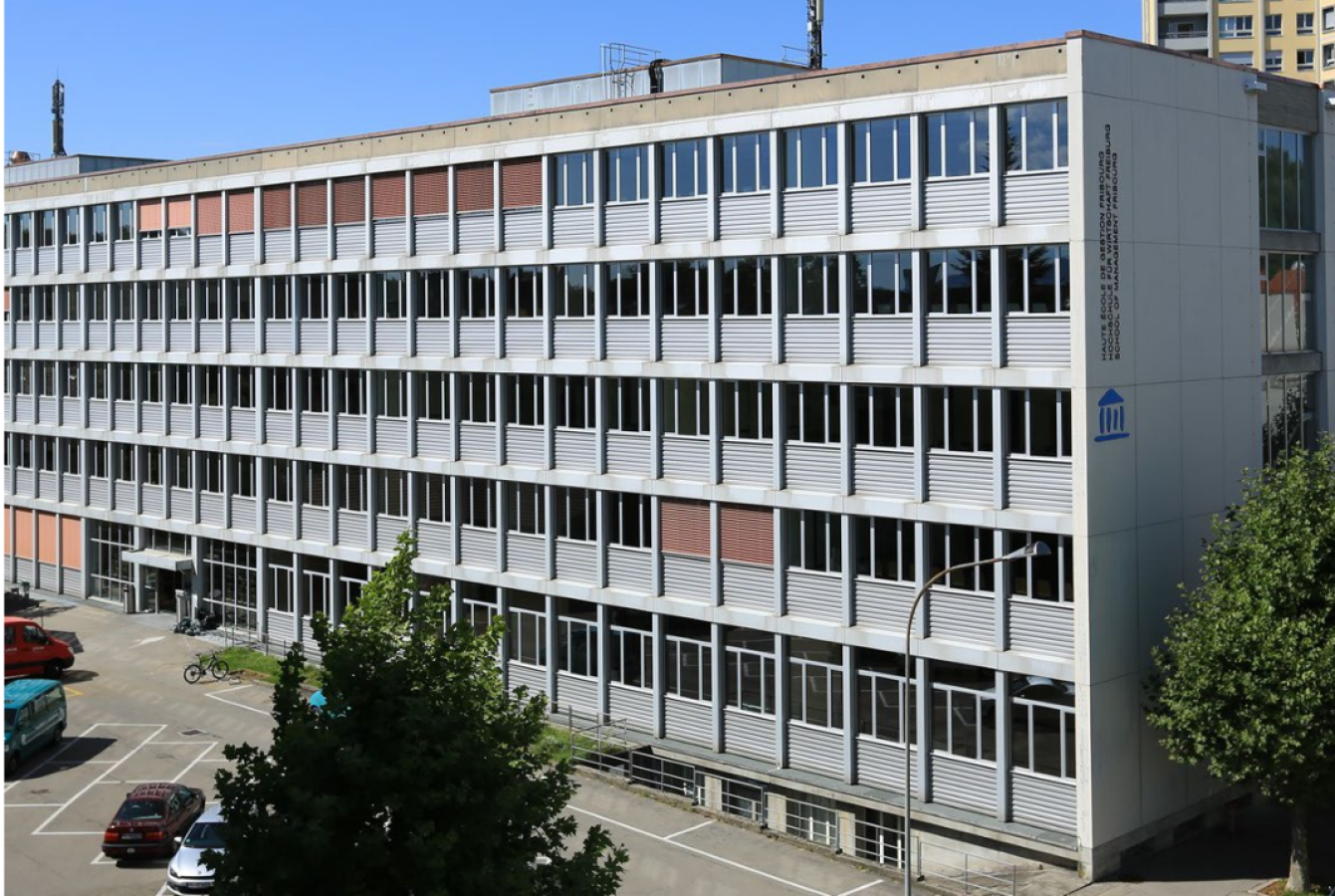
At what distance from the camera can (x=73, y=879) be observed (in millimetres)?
32844

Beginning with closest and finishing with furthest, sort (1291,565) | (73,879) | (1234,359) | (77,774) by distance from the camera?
(1291,565)
(73,879)
(1234,359)
(77,774)

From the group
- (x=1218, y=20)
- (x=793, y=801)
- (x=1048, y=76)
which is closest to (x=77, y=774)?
(x=793, y=801)

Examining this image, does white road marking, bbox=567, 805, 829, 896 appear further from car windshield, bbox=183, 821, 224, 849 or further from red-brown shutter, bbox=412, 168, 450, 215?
red-brown shutter, bbox=412, 168, 450, 215

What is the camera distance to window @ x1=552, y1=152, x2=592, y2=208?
138 ft

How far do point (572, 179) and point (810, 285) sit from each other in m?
8.99

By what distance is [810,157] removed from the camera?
36.6 m

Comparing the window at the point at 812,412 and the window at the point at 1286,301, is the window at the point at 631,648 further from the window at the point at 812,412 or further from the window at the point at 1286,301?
the window at the point at 1286,301

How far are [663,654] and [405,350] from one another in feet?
44.3

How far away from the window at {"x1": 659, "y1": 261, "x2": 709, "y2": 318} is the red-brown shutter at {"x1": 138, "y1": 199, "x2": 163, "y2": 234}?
2560cm

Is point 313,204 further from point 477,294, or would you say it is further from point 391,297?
point 477,294

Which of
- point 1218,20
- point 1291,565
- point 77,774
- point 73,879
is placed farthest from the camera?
point 1218,20

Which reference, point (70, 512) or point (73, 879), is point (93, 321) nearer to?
point (70, 512)

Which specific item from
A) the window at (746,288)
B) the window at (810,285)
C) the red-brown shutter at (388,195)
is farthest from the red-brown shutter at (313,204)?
the window at (810,285)

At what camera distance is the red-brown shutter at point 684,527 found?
39.5 metres
